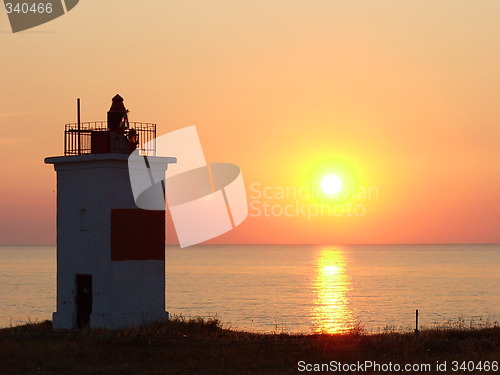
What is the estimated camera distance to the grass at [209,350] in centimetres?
2295

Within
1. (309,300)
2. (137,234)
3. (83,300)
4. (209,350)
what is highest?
(137,234)

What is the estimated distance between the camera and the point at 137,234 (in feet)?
100

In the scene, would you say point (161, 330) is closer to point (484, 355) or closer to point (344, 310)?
point (484, 355)

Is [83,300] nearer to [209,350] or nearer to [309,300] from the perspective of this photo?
[209,350]

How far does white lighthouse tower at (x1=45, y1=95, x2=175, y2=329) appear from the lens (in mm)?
29828

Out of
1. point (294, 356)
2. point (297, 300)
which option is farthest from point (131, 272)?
point (297, 300)

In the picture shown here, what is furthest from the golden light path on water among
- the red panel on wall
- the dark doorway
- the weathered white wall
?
the dark doorway

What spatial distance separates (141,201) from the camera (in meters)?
30.8

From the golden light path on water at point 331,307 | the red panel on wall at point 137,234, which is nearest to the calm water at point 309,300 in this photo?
the golden light path on water at point 331,307

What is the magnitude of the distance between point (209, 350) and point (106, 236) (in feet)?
22.4

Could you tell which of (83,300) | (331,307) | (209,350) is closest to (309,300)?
(331,307)

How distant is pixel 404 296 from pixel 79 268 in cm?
7158

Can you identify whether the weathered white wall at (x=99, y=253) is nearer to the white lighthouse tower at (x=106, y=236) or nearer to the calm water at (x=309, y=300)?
the white lighthouse tower at (x=106, y=236)

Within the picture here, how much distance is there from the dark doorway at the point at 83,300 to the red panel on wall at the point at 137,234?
178cm
